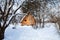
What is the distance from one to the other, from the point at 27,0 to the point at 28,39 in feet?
11.0

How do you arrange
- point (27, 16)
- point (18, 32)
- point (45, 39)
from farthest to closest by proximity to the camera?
point (27, 16), point (18, 32), point (45, 39)

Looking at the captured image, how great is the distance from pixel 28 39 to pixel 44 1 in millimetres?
3921

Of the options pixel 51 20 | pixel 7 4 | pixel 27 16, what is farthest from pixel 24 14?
pixel 7 4

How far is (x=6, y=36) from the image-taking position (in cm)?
1650

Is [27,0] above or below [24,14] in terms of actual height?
above

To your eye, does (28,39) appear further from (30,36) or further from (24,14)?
(24,14)

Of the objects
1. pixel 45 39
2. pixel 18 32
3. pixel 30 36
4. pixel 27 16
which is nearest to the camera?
pixel 45 39

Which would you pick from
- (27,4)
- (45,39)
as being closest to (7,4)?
(27,4)

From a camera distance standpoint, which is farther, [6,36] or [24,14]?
[24,14]

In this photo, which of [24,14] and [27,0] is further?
[24,14]

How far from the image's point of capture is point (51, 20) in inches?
1112

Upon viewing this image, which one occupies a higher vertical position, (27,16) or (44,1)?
(44,1)

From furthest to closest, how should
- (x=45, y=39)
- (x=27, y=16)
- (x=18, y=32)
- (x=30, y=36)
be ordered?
1. (x=27, y=16)
2. (x=18, y=32)
3. (x=30, y=36)
4. (x=45, y=39)

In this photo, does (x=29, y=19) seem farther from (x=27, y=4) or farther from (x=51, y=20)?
(x=27, y=4)
